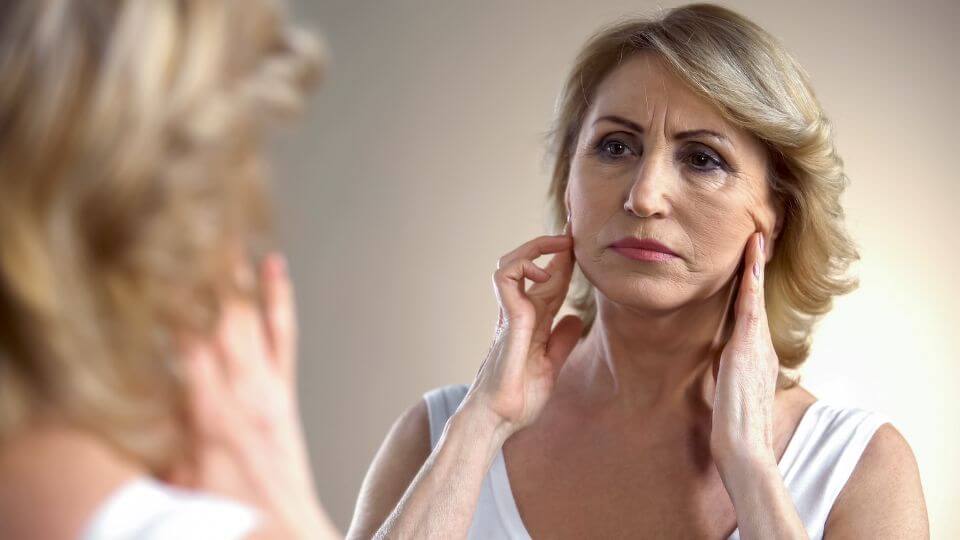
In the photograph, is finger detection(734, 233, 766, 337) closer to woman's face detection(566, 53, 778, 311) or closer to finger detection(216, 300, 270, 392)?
woman's face detection(566, 53, 778, 311)

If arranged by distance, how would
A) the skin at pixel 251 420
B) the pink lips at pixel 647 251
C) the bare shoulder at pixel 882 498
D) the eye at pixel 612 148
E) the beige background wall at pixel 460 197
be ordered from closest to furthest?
the skin at pixel 251 420, the bare shoulder at pixel 882 498, the pink lips at pixel 647 251, the eye at pixel 612 148, the beige background wall at pixel 460 197

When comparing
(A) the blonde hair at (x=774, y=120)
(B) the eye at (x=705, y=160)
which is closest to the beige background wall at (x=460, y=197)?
(A) the blonde hair at (x=774, y=120)

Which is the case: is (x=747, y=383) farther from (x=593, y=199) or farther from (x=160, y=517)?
(x=160, y=517)

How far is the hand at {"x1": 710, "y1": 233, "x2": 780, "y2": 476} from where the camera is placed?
1.62m

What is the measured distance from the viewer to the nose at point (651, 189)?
1.70m

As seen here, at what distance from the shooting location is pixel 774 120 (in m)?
1.73

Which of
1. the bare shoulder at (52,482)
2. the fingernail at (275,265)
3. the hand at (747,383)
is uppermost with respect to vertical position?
the fingernail at (275,265)

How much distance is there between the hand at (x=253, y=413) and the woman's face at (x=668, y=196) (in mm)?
947

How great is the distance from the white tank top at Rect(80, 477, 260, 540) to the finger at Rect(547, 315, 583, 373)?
1.20 meters

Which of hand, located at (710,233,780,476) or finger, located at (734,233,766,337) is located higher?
finger, located at (734,233,766,337)

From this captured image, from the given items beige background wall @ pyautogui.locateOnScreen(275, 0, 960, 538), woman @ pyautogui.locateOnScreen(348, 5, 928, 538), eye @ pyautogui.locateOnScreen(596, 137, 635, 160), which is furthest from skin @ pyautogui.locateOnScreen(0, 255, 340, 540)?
beige background wall @ pyautogui.locateOnScreen(275, 0, 960, 538)

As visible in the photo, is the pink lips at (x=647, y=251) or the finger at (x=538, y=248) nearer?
the pink lips at (x=647, y=251)

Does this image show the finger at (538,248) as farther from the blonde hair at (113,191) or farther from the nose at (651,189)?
the blonde hair at (113,191)

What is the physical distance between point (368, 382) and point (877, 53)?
1996mm
